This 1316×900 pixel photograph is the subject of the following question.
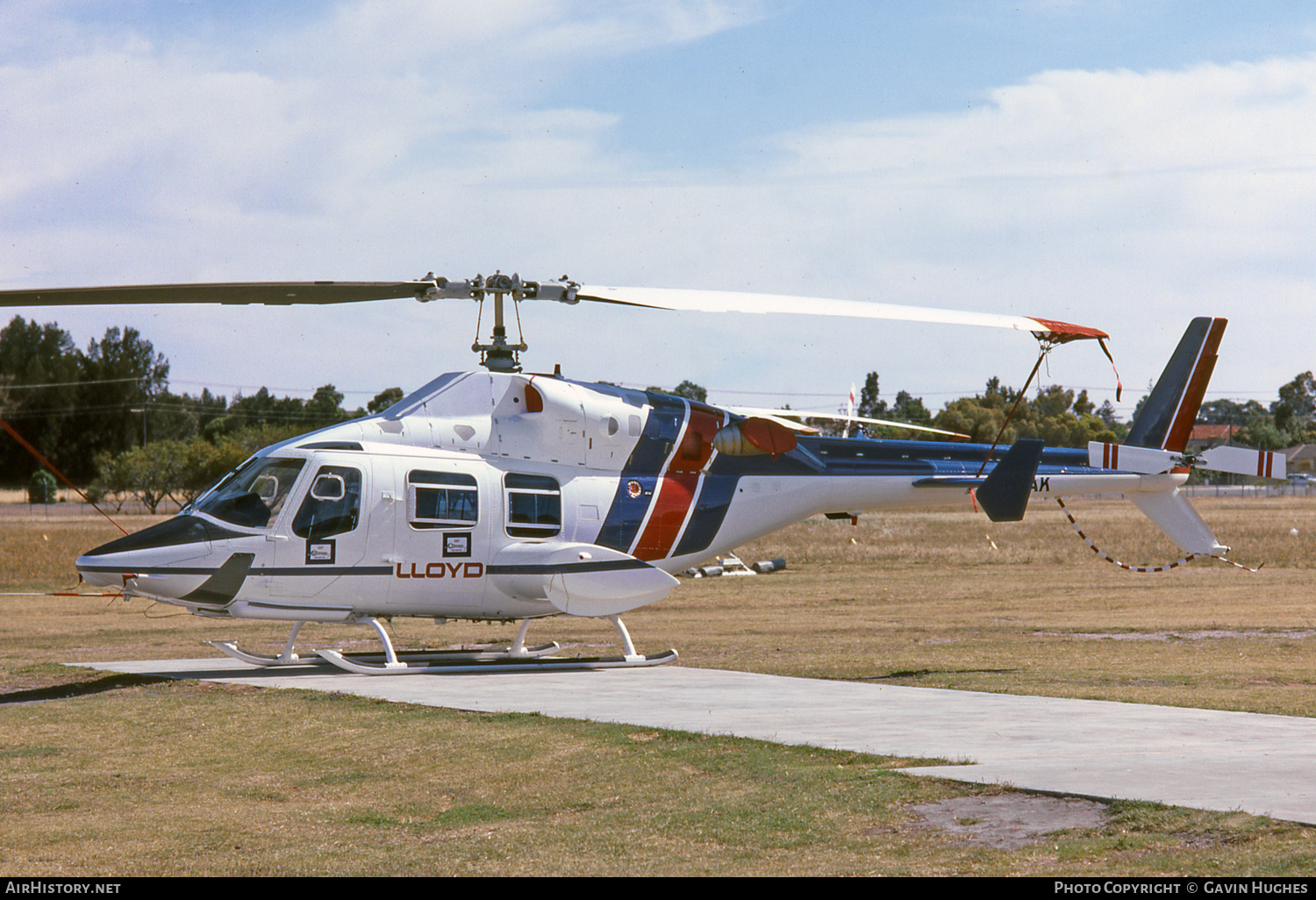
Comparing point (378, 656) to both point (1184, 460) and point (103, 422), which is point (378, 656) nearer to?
point (1184, 460)

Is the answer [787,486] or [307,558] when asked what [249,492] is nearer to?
[307,558]

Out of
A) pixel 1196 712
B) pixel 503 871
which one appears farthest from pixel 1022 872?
pixel 1196 712

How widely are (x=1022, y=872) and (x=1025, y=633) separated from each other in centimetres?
1811

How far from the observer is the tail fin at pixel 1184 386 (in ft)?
65.1

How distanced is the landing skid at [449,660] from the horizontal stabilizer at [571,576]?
2.90ft

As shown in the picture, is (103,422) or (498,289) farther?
(103,422)

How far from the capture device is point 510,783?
995 cm

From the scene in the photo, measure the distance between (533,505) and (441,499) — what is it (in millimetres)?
1262

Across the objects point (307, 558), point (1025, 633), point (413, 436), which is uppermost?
point (413, 436)

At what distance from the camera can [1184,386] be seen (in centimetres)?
1988

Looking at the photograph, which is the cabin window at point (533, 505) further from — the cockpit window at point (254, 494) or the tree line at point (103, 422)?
the tree line at point (103, 422)

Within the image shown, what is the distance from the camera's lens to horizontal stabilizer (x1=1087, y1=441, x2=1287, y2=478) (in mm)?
18547

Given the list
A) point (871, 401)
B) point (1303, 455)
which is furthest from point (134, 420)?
point (1303, 455)

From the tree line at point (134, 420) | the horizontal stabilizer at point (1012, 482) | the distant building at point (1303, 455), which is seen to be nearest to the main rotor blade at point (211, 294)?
the horizontal stabilizer at point (1012, 482)
